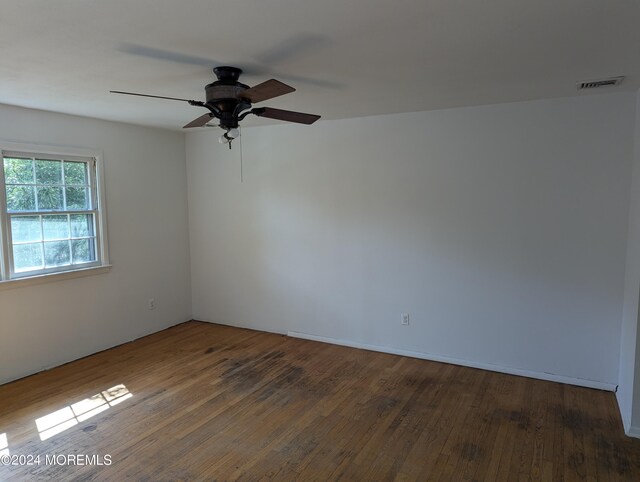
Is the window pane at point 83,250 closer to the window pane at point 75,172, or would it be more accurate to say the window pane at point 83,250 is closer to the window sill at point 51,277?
the window sill at point 51,277

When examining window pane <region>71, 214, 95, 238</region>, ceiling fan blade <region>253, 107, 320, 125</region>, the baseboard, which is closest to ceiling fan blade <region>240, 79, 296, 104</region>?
ceiling fan blade <region>253, 107, 320, 125</region>

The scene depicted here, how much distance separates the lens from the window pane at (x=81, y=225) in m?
4.20

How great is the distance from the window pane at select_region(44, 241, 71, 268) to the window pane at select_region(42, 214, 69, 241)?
69 mm

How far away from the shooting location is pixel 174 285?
17.5 feet

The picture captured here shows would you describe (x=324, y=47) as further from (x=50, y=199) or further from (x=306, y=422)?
(x=50, y=199)

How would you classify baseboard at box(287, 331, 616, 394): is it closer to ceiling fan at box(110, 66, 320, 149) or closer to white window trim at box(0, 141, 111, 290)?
white window trim at box(0, 141, 111, 290)

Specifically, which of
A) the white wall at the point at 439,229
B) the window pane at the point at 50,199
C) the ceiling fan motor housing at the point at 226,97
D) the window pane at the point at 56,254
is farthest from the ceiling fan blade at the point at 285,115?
the window pane at the point at 56,254

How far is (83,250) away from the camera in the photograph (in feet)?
14.2

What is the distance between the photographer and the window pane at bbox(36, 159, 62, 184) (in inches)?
153

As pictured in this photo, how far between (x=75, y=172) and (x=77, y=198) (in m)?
0.26

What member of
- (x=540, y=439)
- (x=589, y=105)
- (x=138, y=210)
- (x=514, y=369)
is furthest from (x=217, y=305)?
(x=589, y=105)

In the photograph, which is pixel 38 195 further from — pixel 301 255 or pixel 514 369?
pixel 514 369

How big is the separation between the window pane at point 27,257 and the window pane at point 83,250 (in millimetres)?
340

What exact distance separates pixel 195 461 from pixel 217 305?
293 centimetres
